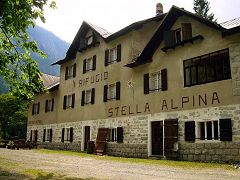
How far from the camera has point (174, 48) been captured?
18516 mm

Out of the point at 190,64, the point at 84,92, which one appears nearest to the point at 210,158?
the point at 190,64

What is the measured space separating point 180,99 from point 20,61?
9153mm

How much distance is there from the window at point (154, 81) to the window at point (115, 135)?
3.52 m

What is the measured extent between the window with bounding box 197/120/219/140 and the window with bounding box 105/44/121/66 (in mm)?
9154

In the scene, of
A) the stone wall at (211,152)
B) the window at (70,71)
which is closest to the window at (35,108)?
the window at (70,71)

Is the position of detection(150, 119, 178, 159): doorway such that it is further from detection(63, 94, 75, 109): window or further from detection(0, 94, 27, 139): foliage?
detection(0, 94, 27, 139): foliage

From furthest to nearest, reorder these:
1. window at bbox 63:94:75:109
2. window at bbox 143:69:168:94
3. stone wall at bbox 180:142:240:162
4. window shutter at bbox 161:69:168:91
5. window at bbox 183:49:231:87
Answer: window at bbox 63:94:75:109 → window at bbox 143:69:168:94 → window shutter at bbox 161:69:168:91 → window at bbox 183:49:231:87 → stone wall at bbox 180:142:240:162

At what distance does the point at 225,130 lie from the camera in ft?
49.1

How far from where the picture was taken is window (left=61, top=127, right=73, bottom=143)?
27.2 m

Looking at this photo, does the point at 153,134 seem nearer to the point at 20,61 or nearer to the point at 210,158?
the point at 210,158

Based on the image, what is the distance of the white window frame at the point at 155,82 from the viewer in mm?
19516

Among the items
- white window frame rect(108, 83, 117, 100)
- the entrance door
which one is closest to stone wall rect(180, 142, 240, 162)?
white window frame rect(108, 83, 117, 100)

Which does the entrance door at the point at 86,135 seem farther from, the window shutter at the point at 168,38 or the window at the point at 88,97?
the window shutter at the point at 168,38

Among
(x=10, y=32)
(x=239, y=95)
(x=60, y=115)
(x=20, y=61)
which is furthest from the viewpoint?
(x=60, y=115)
